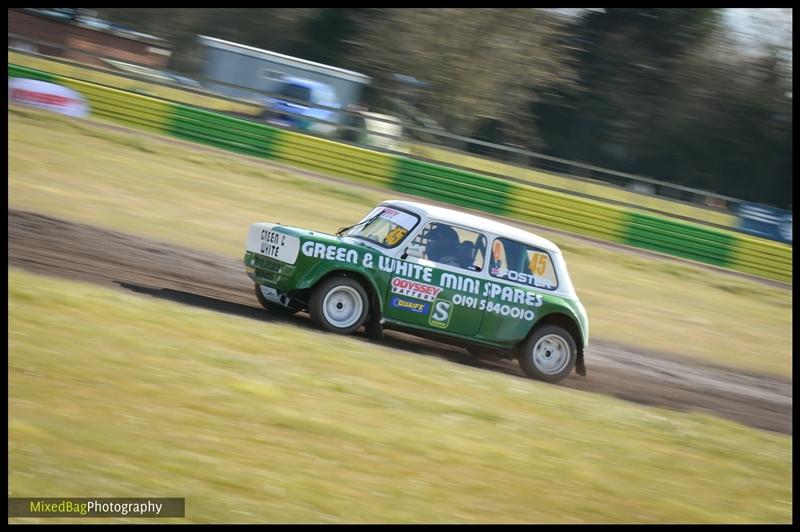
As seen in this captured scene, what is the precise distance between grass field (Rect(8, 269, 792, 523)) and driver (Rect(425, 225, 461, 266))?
108 cm

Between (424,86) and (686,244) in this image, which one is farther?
(424,86)

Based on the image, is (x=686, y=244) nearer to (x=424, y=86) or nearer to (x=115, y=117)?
(x=115, y=117)

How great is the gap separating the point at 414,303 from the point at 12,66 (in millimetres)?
14554

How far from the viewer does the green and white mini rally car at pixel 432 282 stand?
9844mm

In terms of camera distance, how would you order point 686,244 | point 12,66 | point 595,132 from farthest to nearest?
point 595,132
point 686,244
point 12,66

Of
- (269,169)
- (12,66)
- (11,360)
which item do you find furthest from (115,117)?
(11,360)

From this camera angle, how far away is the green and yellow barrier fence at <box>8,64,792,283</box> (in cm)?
2216

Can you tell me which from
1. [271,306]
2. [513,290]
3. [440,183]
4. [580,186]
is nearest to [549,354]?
[513,290]

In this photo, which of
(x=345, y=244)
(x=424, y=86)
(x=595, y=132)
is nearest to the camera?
(x=345, y=244)

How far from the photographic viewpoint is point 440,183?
22578 millimetres

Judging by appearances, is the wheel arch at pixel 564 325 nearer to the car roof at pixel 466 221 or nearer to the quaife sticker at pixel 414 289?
the car roof at pixel 466 221

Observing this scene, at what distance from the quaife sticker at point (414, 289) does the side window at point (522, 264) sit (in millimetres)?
688

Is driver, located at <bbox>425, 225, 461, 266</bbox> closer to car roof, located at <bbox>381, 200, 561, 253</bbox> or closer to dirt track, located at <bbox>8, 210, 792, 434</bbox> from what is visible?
car roof, located at <bbox>381, 200, 561, 253</bbox>

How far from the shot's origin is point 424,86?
133 feet
